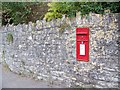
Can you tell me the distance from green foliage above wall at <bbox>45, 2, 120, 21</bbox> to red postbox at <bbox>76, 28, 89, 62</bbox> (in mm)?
642

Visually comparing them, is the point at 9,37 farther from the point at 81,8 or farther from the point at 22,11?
the point at 81,8

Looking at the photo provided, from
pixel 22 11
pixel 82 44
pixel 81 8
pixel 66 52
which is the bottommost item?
pixel 66 52

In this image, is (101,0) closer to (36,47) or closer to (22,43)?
(36,47)

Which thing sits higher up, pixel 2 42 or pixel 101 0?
pixel 101 0

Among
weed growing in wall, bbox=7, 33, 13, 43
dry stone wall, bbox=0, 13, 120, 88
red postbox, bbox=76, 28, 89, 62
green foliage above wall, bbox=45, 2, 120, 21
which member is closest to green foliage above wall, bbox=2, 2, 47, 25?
weed growing in wall, bbox=7, 33, 13, 43

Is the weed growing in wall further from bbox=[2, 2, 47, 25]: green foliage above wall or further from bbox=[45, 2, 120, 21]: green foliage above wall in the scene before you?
bbox=[45, 2, 120, 21]: green foliage above wall

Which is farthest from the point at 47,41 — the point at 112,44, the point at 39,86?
the point at 112,44

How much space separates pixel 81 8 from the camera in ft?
27.4

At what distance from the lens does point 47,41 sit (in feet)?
29.3

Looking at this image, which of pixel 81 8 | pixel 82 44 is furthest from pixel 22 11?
pixel 82 44

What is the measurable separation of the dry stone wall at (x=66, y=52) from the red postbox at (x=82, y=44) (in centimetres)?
12

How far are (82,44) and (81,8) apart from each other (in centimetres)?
128

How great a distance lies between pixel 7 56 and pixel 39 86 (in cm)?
404

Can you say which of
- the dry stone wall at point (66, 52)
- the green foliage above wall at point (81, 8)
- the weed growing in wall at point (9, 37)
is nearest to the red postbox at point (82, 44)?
the dry stone wall at point (66, 52)
